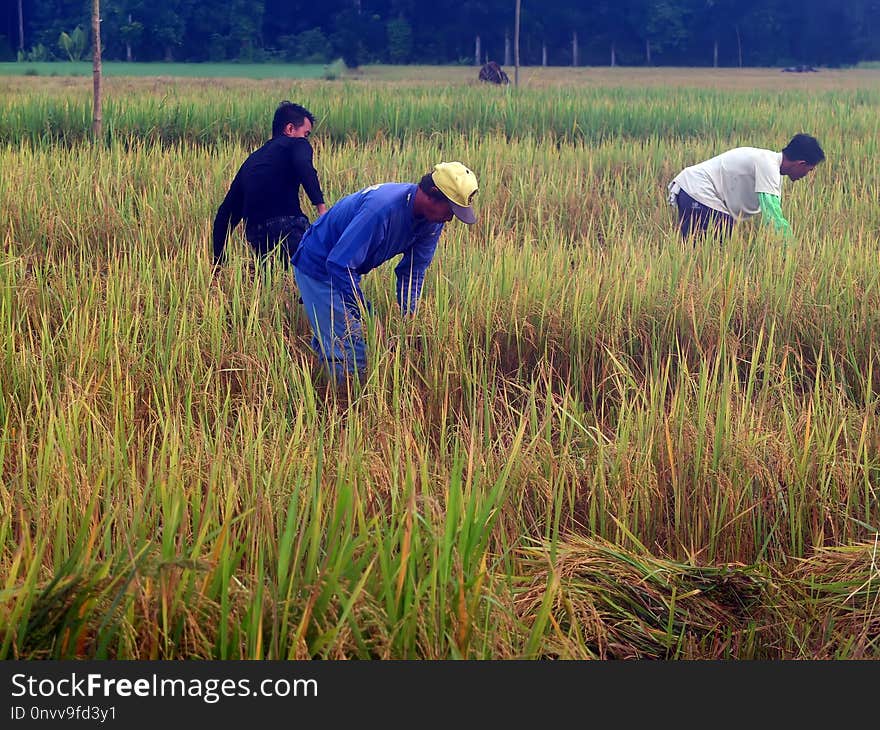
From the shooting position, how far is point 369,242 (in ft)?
11.5

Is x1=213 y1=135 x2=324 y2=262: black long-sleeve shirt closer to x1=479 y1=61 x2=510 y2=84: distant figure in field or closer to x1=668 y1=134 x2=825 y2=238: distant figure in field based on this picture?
x1=668 y1=134 x2=825 y2=238: distant figure in field

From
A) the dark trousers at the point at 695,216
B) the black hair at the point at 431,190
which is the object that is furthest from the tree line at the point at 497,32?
the black hair at the point at 431,190

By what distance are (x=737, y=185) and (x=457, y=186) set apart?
2.92 m

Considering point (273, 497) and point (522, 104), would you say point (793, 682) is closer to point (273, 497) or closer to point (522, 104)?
point (273, 497)

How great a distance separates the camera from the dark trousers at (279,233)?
4.89m

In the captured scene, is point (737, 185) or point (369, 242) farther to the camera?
point (737, 185)

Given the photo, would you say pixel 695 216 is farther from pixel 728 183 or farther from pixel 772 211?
pixel 772 211

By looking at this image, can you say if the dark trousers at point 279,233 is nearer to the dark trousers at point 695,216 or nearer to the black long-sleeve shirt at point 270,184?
the black long-sleeve shirt at point 270,184

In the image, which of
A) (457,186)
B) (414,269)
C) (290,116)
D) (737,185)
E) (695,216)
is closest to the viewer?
(457,186)

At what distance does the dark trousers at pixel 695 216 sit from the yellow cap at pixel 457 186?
257 cm

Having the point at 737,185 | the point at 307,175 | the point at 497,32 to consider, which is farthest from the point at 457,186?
the point at 497,32

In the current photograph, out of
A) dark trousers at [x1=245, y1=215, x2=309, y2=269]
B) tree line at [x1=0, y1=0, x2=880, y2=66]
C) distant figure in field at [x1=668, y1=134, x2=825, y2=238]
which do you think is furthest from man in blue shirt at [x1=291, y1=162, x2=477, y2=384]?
tree line at [x1=0, y1=0, x2=880, y2=66]

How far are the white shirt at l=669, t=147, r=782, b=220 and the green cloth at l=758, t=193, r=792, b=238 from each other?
18 centimetres

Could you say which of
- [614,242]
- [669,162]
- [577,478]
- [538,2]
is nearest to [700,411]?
[577,478]
